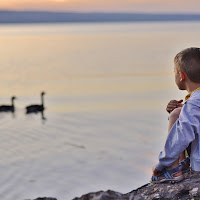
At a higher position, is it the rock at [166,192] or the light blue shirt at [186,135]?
the light blue shirt at [186,135]

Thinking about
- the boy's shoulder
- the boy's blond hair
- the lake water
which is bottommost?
the lake water

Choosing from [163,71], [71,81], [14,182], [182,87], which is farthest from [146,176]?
[163,71]

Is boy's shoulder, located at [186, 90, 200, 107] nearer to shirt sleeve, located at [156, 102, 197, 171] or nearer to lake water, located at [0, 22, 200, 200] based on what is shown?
shirt sleeve, located at [156, 102, 197, 171]

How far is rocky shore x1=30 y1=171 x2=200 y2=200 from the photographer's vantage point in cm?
371

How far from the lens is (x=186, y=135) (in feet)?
13.0

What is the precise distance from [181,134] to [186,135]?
54 millimetres

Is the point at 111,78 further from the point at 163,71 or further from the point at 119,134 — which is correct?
the point at 119,134

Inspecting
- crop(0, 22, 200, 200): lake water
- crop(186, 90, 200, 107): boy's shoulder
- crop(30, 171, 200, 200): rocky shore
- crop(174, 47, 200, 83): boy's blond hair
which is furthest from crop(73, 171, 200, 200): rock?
crop(0, 22, 200, 200): lake water

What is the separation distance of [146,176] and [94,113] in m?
8.11

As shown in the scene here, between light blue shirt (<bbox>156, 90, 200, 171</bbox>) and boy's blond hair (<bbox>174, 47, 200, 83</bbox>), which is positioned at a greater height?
boy's blond hair (<bbox>174, 47, 200, 83</bbox>)

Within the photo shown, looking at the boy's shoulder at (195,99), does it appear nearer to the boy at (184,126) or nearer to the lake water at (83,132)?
the boy at (184,126)

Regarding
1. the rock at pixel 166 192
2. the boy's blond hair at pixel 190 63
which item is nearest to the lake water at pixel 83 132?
the rock at pixel 166 192

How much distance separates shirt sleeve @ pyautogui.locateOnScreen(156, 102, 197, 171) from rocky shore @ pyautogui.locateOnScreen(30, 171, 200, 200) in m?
0.26

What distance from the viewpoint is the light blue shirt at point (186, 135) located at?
13.0ft
